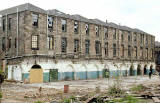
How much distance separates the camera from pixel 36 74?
33.2m

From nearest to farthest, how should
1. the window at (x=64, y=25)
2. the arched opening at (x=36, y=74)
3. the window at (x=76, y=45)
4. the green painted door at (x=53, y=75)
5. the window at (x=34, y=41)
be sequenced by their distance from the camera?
the arched opening at (x=36, y=74) < the window at (x=34, y=41) < the green painted door at (x=53, y=75) < the window at (x=64, y=25) < the window at (x=76, y=45)

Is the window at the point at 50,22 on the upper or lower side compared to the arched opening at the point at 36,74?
upper

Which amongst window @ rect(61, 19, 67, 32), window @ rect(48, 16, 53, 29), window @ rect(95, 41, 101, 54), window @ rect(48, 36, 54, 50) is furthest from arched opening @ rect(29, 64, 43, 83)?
window @ rect(95, 41, 101, 54)

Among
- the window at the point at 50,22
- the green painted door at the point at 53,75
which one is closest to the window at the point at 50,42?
the window at the point at 50,22

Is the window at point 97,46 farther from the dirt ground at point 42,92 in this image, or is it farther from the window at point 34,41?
the dirt ground at point 42,92

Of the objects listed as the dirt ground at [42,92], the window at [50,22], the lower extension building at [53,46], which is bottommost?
the dirt ground at [42,92]

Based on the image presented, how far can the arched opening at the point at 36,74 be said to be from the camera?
32750 millimetres

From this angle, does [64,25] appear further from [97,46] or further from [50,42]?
[97,46]

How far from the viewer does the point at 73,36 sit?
3969cm

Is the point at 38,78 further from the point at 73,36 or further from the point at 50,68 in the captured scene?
the point at 73,36

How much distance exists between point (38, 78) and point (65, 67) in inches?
209

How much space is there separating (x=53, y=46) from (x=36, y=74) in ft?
18.1

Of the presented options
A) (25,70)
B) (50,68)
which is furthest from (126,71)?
(25,70)

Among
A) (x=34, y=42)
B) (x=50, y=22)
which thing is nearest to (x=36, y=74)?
(x=34, y=42)
